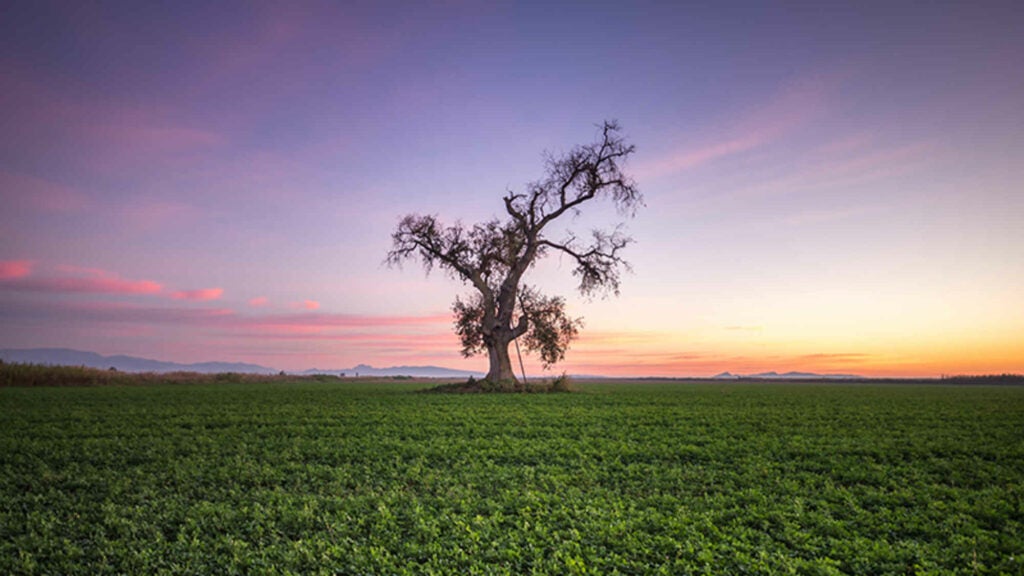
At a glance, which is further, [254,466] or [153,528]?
[254,466]

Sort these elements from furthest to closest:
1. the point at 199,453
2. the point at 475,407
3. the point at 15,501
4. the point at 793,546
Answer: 1. the point at 475,407
2. the point at 199,453
3. the point at 15,501
4. the point at 793,546

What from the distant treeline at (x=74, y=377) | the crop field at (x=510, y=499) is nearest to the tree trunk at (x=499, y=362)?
the crop field at (x=510, y=499)

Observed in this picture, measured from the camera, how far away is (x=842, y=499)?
10.5 m

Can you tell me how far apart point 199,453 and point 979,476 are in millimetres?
19026

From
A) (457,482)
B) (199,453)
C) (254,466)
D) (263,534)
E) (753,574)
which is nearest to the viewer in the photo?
(753,574)

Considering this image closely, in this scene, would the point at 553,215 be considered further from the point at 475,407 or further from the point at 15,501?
the point at 15,501

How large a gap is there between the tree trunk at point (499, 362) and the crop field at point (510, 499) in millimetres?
22378

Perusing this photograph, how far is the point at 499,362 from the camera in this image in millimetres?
43031

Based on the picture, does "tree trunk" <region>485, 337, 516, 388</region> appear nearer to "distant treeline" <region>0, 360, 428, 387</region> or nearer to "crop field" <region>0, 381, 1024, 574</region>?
"crop field" <region>0, 381, 1024, 574</region>

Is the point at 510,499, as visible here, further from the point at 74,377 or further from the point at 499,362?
the point at 74,377

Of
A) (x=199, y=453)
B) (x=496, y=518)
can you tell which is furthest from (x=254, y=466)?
(x=496, y=518)

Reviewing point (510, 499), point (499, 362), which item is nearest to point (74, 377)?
point (499, 362)

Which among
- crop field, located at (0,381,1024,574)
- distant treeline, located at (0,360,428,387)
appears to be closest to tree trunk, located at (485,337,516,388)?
crop field, located at (0,381,1024,574)

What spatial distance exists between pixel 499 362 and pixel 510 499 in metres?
32.8
